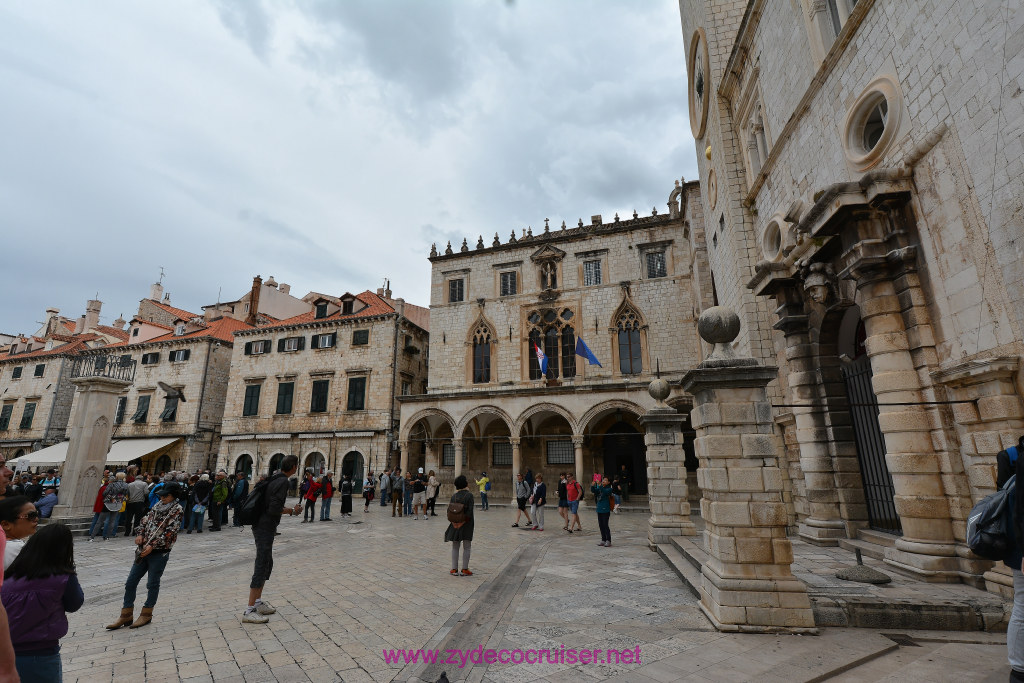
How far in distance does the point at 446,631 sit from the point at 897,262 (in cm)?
754

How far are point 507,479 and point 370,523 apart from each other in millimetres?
10376

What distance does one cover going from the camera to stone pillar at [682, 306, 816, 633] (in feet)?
16.0

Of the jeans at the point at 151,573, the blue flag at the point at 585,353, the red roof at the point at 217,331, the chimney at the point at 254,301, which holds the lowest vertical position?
the jeans at the point at 151,573

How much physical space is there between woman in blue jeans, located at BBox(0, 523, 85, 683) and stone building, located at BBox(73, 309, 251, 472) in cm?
3166

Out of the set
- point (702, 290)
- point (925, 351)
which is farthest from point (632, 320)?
point (925, 351)

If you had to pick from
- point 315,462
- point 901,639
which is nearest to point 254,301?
point 315,462

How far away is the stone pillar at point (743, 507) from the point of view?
4.88 meters

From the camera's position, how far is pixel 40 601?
2760 mm

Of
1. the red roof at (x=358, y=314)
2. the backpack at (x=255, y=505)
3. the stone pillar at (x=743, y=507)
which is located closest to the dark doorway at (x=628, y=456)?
the red roof at (x=358, y=314)

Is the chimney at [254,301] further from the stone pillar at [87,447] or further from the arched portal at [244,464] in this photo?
the stone pillar at [87,447]

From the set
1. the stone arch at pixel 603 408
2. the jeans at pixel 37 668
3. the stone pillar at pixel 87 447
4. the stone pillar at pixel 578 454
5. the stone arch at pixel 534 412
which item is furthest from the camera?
the stone arch at pixel 534 412

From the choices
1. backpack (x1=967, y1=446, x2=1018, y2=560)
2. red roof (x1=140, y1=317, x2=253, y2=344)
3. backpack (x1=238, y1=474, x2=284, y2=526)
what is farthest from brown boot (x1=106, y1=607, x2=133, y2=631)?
red roof (x1=140, y1=317, x2=253, y2=344)

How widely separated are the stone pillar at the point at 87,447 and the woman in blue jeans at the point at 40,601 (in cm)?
1262

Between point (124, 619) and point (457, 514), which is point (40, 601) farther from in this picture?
point (457, 514)
